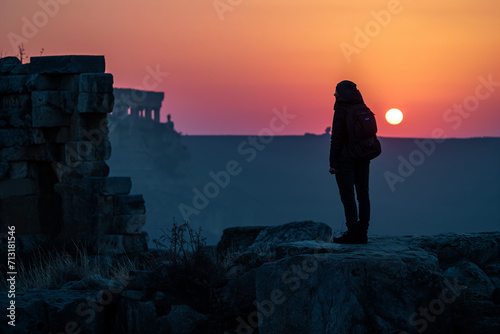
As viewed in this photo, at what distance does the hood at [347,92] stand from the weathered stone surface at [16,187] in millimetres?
7923

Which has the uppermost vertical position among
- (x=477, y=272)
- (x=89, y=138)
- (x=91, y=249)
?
(x=89, y=138)

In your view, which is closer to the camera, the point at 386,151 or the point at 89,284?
the point at 89,284

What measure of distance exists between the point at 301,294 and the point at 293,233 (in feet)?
13.4

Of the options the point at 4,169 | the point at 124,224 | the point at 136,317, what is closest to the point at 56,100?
the point at 4,169

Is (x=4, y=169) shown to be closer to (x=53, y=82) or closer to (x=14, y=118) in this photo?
(x=14, y=118)

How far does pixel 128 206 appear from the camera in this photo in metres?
12.4

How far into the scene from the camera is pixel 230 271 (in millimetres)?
6723

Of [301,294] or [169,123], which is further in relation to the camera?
[169,123]

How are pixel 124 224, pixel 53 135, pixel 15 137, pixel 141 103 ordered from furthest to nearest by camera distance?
pixel 141 103 → pixel 53 135 → pixel 124 224 → pixel 15 137

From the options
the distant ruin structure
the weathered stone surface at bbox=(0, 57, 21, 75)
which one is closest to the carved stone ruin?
the distant ruin structure

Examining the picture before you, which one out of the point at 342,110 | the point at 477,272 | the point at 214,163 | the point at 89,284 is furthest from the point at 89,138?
the point at 214,163

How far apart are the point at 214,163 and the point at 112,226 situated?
113985 millimetres

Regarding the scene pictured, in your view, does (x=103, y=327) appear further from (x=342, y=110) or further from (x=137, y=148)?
(x=137, y=148)

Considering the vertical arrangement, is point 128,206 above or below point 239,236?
above
